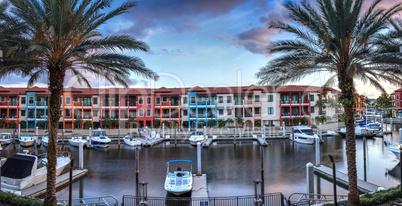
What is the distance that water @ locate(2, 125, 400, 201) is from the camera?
21891 mm

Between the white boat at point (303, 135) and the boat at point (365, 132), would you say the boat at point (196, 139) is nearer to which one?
the white boat at point (303, 135)

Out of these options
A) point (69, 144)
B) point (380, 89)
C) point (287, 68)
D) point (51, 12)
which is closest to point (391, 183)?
point (380, 89)

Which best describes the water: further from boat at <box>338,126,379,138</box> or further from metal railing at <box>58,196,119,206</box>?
boat at <box>338,126,379,138</box>

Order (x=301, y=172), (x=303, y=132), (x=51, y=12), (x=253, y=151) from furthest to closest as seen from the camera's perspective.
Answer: (x=303, y=132), (x=253, y=151), (x=301, y=172), (x=51, y=12)

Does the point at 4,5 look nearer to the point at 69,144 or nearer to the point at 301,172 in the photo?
the point at 301,172

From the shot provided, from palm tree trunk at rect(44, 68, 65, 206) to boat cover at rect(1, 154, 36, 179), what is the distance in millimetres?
10442

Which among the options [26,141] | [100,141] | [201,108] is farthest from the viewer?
[201,108]

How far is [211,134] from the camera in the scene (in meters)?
52.7

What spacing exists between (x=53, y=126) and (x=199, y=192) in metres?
10.9

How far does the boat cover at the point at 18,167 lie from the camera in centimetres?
2014

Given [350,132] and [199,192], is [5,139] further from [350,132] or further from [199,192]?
[350,132]

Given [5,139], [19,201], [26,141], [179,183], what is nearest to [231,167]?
[179,183]

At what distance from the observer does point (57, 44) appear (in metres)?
11.8

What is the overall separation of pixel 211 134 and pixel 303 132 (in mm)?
16663
